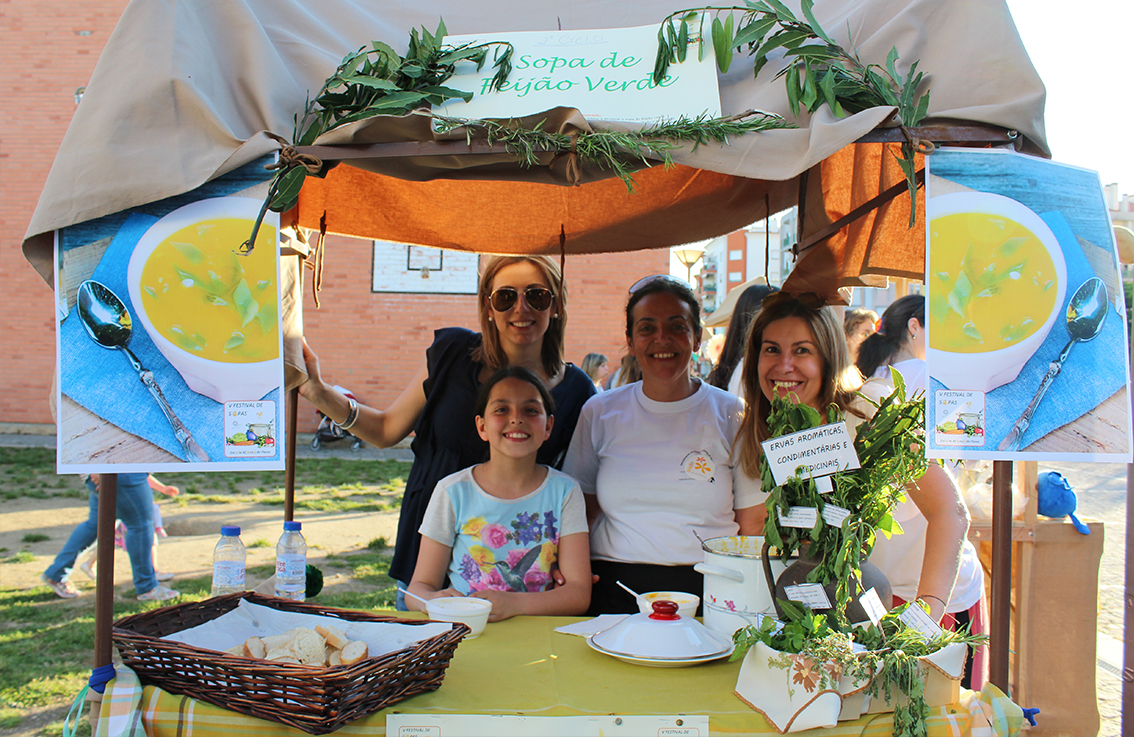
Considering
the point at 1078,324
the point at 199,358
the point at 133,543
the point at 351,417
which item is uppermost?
the point at 1078,324

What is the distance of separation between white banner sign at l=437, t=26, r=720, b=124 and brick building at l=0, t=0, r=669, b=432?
35.5 feet

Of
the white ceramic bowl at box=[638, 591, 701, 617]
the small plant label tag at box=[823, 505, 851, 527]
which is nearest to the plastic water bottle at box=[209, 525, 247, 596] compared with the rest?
the white ceramic bowl at box=[638, 591, 701, 617]

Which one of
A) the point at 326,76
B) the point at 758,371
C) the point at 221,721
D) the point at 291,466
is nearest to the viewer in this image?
the point at 221,721

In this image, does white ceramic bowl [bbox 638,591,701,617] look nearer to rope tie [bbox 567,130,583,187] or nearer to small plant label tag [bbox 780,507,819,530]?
small plant label tag [bbox 780,507,819,530]

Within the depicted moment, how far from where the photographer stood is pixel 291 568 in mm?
2197

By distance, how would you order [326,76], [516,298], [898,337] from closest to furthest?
[326,76] < [516,298] < [898,337]

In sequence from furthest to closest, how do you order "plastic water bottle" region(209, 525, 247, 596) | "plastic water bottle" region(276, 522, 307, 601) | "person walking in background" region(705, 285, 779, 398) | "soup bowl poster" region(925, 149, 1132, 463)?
"person walking in background" region(705, 285, 779, 398), "plastic water bottle" region(276, 522, 307, 601), "plastic water bottle" region(209, 525, 247, 596), "soup bowl poster" region(925, 149, 1132, 463)

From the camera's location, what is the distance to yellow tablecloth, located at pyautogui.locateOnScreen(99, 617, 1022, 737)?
1531 mm

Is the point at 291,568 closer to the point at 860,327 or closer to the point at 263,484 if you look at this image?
the point at 860,327

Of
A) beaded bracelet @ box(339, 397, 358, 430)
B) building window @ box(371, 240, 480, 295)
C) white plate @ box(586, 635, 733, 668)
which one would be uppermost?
building window @ box(371, 240, 480, 295)

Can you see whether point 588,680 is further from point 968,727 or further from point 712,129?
point 712,129

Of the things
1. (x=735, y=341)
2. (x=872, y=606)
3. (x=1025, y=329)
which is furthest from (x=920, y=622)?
(x=735, y=341)

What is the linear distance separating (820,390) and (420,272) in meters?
11.6

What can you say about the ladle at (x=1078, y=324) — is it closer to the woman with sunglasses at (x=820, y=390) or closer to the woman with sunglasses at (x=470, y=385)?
the woman with sunglasses at (x=820, y=390)
